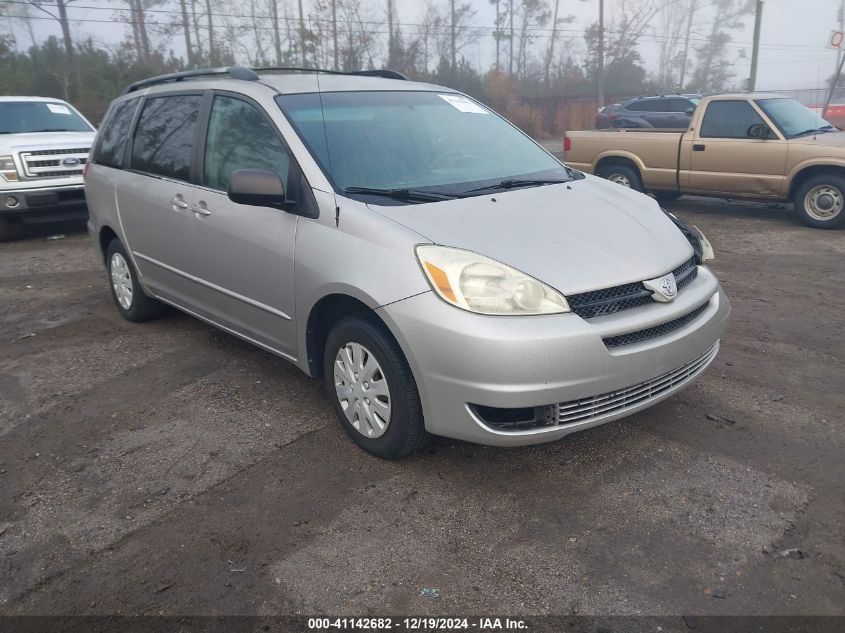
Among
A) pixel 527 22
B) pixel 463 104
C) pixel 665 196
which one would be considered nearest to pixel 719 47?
pixel 527 22

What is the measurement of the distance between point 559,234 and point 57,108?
1024 cm

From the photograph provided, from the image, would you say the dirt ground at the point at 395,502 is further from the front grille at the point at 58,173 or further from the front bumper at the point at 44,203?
the front grille at the point at 58,173

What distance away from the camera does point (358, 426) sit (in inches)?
136

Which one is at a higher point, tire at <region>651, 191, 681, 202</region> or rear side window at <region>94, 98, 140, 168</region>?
rear side window at <region>94, 98, 140, 168</region>

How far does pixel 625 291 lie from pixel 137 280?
3.86 m

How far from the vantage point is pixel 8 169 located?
898 centimetres

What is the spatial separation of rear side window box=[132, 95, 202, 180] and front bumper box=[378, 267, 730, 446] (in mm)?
2241

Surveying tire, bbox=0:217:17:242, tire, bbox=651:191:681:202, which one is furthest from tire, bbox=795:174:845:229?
tire, bbox=0:217:17:242

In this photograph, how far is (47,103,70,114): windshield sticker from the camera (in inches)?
419

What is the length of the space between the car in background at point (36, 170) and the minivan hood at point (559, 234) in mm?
7601

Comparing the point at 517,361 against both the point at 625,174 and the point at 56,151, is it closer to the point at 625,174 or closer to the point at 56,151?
the point at 625,174

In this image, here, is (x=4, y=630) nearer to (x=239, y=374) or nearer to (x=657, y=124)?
(x=239, y=374)

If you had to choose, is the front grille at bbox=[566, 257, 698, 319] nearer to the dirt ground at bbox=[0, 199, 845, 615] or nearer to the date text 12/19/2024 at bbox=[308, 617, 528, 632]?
the dirt ground at bbox=[0, 199, 845, 615]

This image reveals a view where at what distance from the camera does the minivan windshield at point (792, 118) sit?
9047 millimetres
